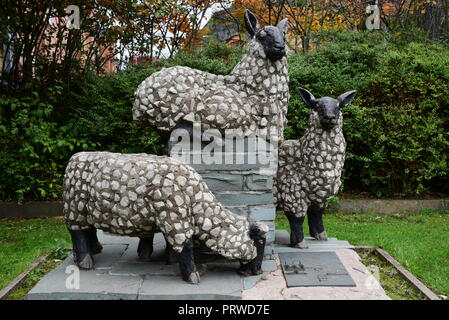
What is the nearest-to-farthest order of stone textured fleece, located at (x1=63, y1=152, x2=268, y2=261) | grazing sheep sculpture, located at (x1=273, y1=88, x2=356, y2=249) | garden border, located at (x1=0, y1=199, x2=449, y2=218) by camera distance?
stone textured fleece, located at (x1=63, y1=152, x2=268, y2=261) < grazing sheep sculpture, located at (x1=273, y1=88, x2=356, y2=249) < garden border, located at (x1=0, y1=199, x2=449, y2=218)

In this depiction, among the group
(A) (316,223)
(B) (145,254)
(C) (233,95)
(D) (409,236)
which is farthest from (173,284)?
(D) (409,236)

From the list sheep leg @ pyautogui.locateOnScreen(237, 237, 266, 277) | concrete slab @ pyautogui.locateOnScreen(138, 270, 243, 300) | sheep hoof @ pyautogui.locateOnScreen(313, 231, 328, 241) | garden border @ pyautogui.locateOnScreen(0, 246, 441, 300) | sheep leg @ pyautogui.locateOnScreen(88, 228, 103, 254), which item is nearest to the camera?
concrete slab @ pyautogui.locateOnScreen(138, 270, 243, 300)

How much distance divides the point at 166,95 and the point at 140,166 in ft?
2.98

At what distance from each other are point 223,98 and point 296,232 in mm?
1863

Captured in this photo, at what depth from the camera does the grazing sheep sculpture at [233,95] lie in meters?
4.69

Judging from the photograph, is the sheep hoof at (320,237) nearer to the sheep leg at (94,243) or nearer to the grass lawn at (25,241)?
the sheep leg at (94,243)

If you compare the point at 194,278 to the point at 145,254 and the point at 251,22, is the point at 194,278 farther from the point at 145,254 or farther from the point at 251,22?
the point at 251,22

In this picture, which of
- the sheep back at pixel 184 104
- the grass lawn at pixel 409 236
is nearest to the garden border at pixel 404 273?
the grass lawn at pixel 409 236

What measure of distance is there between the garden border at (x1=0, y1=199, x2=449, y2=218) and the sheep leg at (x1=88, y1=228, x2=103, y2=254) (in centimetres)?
362

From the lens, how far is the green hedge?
820 centimetres

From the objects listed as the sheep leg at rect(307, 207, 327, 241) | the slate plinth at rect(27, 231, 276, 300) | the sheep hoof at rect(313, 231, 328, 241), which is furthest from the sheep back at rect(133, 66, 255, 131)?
the sheep hoof at rect(313, 231, 328, 241)

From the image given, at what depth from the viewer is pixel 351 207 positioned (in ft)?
27.8

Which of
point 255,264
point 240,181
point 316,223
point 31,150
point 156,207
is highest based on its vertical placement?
point 31,150

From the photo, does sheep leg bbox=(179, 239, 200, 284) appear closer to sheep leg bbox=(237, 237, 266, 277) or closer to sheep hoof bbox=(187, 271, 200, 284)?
sheep hoof bbox=(187, 271, 200, 284)
